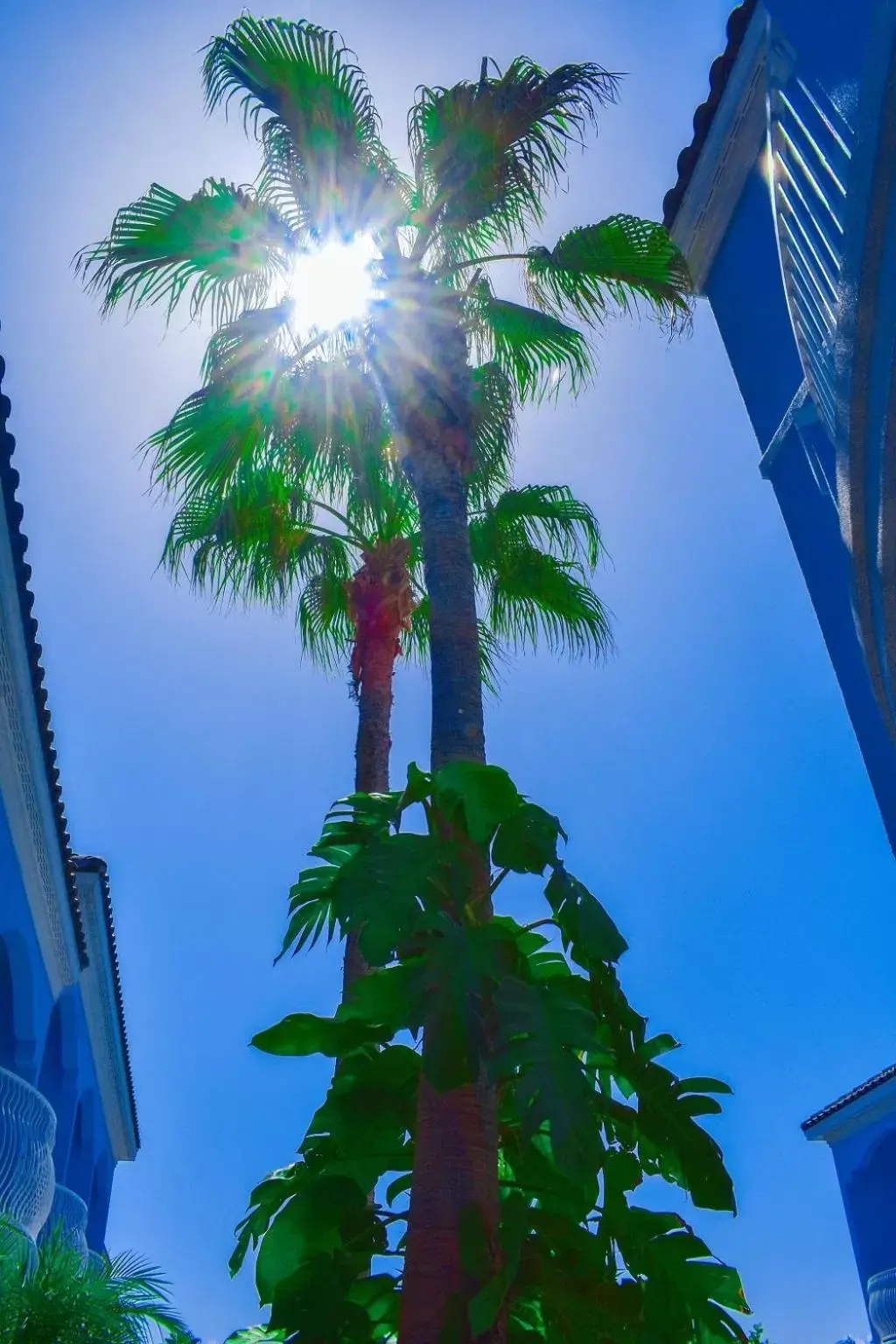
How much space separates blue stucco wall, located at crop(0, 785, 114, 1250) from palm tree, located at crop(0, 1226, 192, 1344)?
431 centimetres

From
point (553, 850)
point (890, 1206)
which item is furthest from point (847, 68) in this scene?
point (890, 1206)

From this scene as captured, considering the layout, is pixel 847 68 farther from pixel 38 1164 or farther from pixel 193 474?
pixel 38 1164

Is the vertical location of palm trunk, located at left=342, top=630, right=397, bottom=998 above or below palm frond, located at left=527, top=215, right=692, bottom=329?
below

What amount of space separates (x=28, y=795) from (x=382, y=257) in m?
5.47

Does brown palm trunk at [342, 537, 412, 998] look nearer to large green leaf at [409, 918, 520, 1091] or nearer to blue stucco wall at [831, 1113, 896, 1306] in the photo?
large green leaf at [409, 918, 520, 1091]

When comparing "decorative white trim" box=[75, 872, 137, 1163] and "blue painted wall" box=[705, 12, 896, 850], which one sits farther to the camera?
"decorative white trim" box=[75, 872, 137, 1163]

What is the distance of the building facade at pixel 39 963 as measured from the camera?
8586 mm

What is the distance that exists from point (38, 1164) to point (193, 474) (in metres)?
5.61

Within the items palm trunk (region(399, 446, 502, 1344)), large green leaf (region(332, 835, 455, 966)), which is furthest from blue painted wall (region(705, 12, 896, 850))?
large green leaf (region(332, 835, 455, 966))

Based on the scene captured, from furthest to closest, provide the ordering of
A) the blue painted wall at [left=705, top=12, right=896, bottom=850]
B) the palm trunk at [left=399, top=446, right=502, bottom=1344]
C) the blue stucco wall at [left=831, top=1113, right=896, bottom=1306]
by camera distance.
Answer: the blue stucco wall at [left=831, top=1113, right=896, bottom=1306] → the blue painted wall at [left=705, top=12, right=896, bottom=850] → the palm trunk at [left=399, top=446, right=502, bottom=1344]

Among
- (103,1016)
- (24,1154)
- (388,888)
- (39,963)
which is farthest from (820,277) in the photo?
(103,1016)

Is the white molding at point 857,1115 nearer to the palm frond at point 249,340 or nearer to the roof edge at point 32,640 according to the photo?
the roof edge at point 32,640

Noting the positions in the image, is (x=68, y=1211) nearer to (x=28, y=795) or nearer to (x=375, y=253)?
(x=28, y=795)

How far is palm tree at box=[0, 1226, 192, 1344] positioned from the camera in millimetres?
5133
